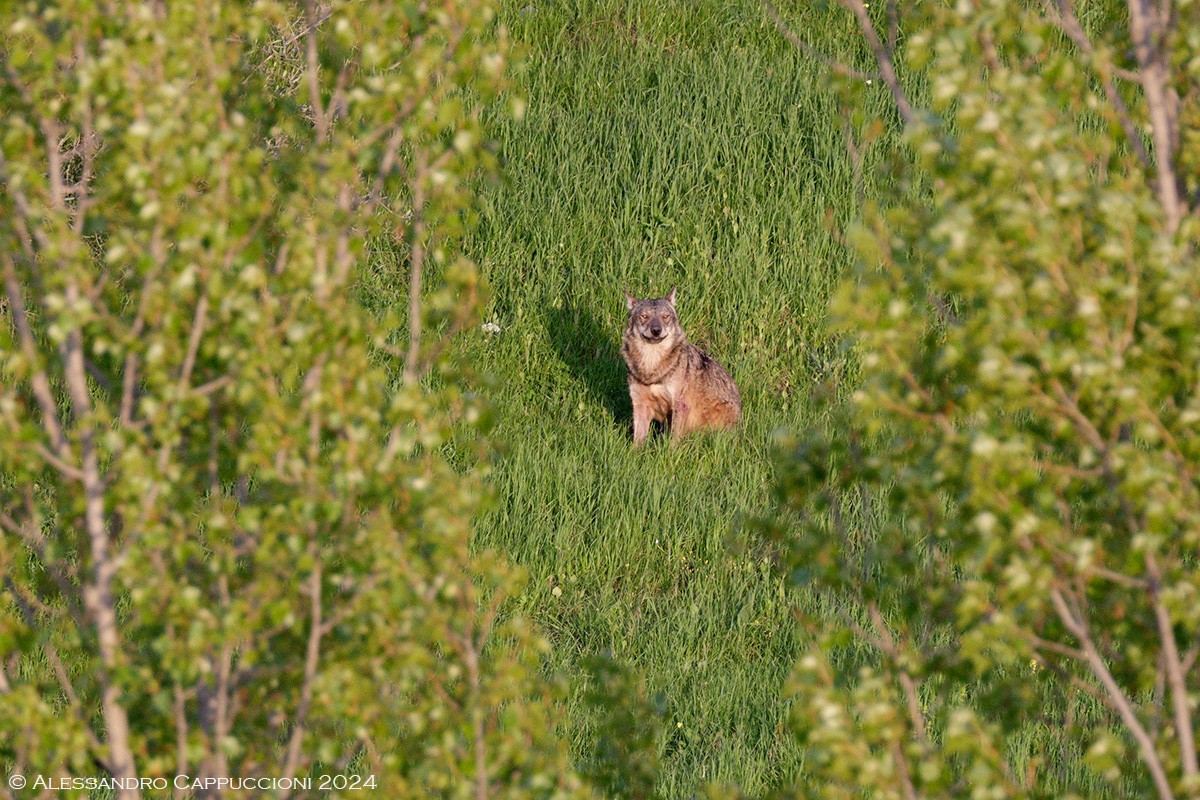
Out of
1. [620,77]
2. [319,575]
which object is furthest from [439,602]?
[620,77]

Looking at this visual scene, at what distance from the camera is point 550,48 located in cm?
1343

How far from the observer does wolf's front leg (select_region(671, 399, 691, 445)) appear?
10633 mm

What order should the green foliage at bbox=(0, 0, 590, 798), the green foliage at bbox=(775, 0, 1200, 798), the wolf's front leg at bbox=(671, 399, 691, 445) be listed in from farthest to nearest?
the wolf's front leg at bbox=(671, 399, 691, 445) < the green foliage at bbox=(0, 0, 590, 798) < the green foliage at bbox=(775, 0, 1200, 798)

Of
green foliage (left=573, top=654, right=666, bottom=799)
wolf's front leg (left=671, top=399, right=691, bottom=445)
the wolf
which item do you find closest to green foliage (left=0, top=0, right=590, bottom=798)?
green foliage (left=573, top=654, right=666, bottom=799)

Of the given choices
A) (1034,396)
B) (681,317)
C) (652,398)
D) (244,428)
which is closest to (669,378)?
(652,398)

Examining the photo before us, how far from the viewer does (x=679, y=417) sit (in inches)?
423

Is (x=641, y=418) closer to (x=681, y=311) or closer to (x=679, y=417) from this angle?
(x=679, y=417)

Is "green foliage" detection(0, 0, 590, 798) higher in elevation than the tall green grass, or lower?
higher

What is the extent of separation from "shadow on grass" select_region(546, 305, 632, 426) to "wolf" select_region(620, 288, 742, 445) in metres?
0.32

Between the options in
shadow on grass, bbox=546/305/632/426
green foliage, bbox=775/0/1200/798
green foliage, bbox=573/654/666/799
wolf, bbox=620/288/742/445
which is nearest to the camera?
green foliage, bbox=775/0/1200/798

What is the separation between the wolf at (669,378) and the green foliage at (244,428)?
6695 millimetres

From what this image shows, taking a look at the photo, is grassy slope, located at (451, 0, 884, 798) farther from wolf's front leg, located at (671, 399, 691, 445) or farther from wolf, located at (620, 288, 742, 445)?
wolf's front leg, located at (671, 399, 691, 445)

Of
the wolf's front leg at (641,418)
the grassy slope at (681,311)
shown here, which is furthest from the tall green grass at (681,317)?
the wolf's front leg at (641,418)

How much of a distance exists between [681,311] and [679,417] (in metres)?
0.92
